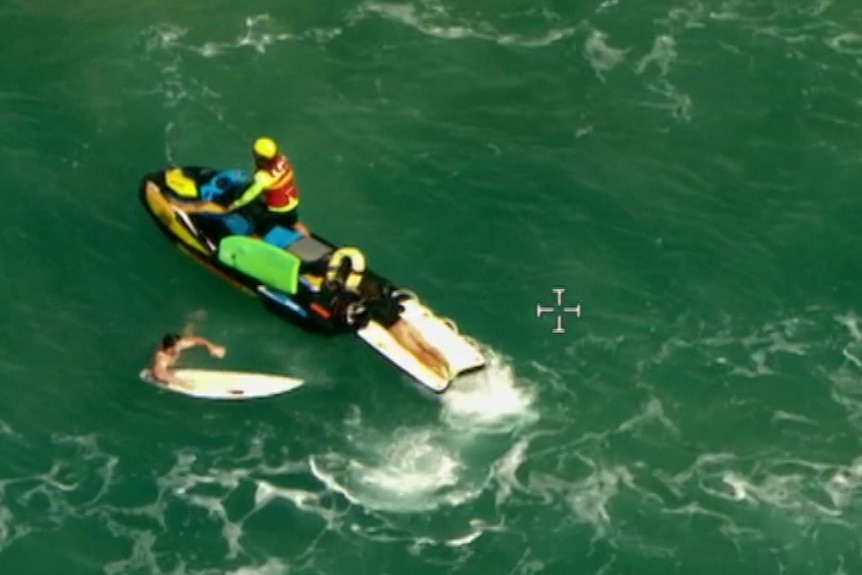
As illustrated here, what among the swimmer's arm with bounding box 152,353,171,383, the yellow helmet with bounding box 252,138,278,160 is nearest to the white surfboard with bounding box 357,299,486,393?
the swimmer's arm with bounding box 152,353,171,383

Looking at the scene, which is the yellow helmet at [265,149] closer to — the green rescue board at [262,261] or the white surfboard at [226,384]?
the green rescue board at [262,261]

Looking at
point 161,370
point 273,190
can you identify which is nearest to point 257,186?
point 273,190

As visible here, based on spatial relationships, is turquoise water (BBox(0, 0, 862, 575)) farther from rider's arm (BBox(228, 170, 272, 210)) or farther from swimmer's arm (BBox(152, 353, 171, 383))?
rider's arm (BBox(228, 170, 272, 210))

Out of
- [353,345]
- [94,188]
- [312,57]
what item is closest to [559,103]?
[312,57]

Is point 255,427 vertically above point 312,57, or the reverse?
point 312,57

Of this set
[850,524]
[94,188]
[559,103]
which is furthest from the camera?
[559,103]

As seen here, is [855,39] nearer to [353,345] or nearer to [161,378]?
[353,345]
